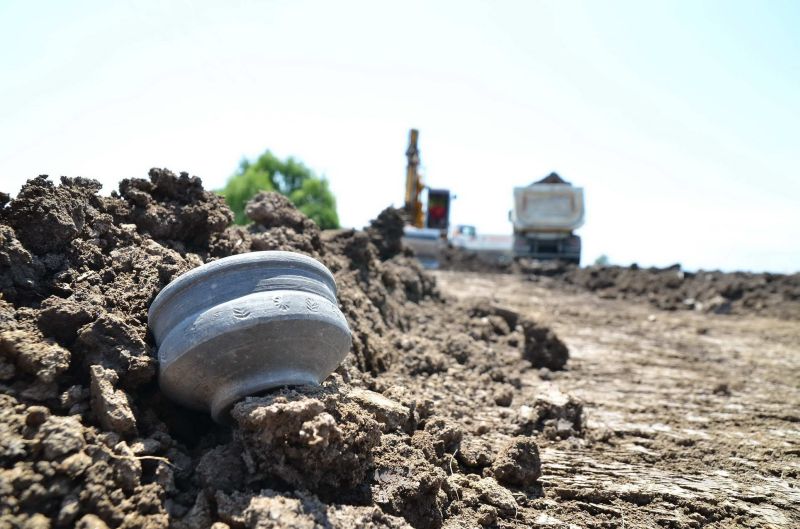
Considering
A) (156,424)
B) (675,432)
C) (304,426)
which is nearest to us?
(304,426)

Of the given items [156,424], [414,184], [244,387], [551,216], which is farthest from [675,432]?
[414,184]

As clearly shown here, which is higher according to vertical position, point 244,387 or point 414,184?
point 414,184

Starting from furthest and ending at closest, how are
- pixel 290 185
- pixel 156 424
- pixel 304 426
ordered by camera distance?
pixel 290 185 < pixel 156 424 < pixel 304 426

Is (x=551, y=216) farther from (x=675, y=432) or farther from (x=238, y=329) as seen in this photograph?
(x=238, y=329)

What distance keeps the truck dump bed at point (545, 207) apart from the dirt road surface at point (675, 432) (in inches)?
451

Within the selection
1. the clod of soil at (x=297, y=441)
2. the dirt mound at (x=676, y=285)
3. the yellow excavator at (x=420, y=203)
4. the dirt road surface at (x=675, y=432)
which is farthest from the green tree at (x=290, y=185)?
the clod of soil at (x=297, y=441)

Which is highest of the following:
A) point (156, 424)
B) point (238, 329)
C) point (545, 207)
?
point (545, 207)

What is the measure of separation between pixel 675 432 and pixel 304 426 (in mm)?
3374

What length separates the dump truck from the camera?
69.2ft

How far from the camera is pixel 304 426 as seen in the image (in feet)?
8.45

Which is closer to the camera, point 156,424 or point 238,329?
point 238,329

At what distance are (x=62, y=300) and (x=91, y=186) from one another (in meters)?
1.02

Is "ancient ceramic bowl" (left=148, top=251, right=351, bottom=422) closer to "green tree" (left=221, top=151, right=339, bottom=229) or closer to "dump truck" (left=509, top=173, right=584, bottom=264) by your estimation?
"dump truck" (left=509, top=173, right=584, bottom=264)

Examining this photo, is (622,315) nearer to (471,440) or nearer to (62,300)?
(471,440)
